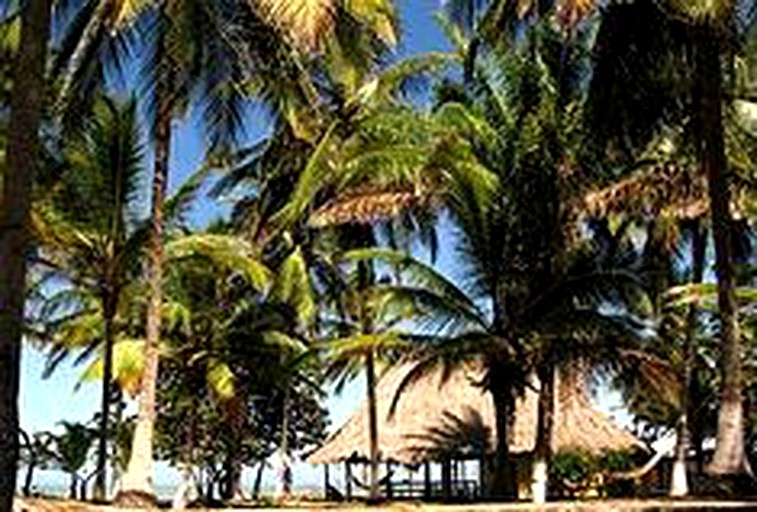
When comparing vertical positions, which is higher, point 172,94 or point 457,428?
point 172,94

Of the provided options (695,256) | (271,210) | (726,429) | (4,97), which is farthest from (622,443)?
(4,97)

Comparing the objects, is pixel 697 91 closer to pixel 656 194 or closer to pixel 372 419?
pixel 656 194

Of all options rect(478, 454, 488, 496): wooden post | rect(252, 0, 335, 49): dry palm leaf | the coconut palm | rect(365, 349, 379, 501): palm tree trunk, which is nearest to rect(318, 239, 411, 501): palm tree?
rect(365, 349, 379, 501): palm tree trunk

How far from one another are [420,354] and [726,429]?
7.55m

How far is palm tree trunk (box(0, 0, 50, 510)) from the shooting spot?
8766mm

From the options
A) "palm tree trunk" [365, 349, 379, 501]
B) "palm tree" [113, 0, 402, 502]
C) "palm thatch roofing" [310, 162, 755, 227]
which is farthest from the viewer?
"palm tree trunk" [365, 349, 379, 501]

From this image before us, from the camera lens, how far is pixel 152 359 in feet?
52.6

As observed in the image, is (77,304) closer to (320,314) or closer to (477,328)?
(320,314)

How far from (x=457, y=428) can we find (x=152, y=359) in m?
15.3

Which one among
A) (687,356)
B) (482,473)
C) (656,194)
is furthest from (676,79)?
(482,473)

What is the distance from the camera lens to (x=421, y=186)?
71.4 ft

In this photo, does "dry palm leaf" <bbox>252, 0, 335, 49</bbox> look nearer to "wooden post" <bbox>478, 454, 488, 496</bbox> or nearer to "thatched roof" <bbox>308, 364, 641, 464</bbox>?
"thatched roof" <bbox>308, 364, 641, 464</bbox>

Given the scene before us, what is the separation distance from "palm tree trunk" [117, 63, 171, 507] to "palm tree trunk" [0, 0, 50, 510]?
656 cm

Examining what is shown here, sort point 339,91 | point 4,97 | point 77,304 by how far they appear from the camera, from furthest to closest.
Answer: point 77,304 < point 339,91 < point 4,97
